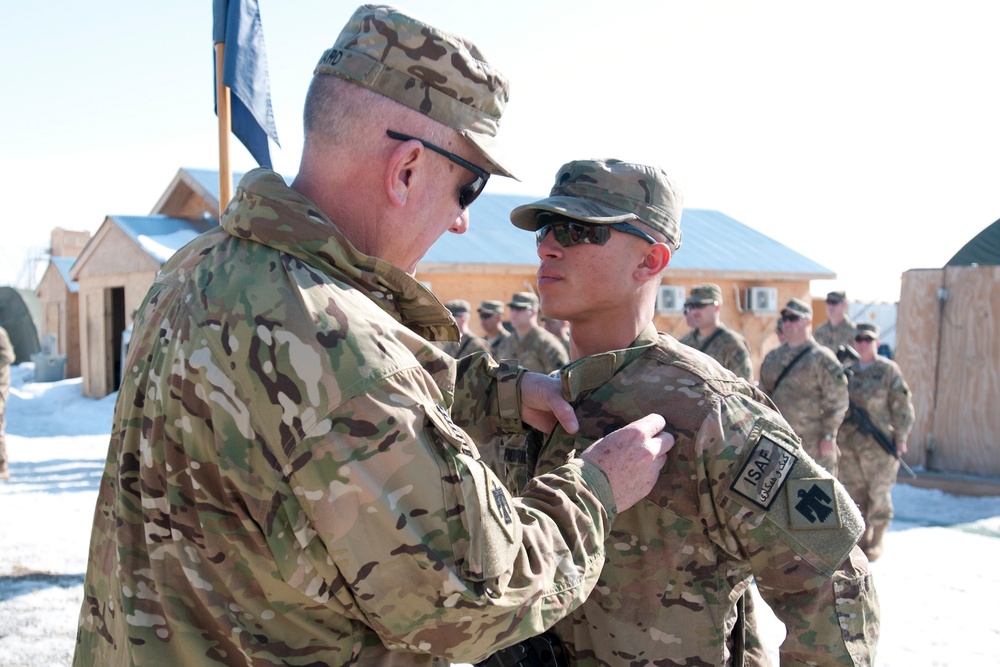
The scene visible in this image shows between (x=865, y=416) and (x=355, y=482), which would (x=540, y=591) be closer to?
(x=355, y=482)

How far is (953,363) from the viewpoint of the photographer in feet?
34.7

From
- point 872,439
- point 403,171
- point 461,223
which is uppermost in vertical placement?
point 403,171

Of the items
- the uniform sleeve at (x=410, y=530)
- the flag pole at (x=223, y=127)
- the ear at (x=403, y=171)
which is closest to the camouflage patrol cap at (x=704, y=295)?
the flag pole at (x=223, y=127)

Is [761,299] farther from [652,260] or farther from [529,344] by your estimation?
[652,260]

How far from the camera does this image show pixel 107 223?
17844 millimetres

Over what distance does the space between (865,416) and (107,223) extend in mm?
15807

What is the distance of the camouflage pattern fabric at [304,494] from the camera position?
4.17ft

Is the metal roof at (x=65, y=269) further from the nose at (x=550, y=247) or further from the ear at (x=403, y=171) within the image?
the ear at (x=403, y=171)

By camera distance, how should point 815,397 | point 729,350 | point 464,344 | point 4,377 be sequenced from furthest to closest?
point 464,344 < point 4,377 < point 729,350 < point 815,397

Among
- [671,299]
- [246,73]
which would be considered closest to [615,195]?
[246,73]

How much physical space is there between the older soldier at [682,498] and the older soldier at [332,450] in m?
0.42

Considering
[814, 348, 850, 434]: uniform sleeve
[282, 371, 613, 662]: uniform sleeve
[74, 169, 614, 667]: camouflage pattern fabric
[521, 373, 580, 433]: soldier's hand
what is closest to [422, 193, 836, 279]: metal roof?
[814, 348, 850, 434]: uniform sleeve

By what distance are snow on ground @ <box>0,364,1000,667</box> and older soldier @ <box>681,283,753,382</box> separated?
2259 mm

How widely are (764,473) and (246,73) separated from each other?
16.4ft
